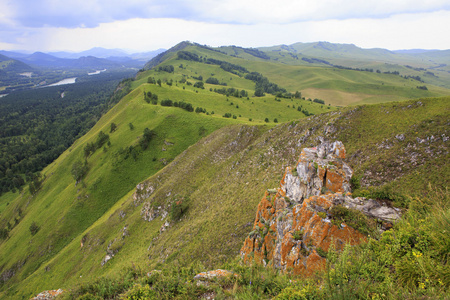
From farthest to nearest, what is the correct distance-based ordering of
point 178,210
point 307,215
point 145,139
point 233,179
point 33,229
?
point 145,139 → point 33,229 → point 233,179 → point 178,210 → point 307,215

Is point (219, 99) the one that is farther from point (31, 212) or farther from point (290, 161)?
point (31, 212)

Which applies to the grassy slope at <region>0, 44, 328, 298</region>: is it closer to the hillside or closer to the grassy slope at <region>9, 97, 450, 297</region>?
the hillside

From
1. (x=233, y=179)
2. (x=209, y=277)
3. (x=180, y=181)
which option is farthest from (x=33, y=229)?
(x=209, y=277)

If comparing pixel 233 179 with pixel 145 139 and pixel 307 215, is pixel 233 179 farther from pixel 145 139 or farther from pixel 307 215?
pixel 145 139

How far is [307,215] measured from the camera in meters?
11.3

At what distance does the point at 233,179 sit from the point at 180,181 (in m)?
13.7

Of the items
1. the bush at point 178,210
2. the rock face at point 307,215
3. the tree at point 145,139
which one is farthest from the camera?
the tree at point 145,139

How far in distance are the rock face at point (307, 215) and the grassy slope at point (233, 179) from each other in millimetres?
6062

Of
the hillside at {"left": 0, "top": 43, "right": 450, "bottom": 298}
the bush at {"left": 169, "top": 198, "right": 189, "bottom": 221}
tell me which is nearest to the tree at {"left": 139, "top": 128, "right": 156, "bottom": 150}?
the hillside at {"left": 0, "top": 43, "right": 450, "bottom": 298}

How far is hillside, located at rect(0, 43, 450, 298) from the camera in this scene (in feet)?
64.6

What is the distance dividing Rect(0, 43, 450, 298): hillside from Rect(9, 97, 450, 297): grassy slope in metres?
0.16

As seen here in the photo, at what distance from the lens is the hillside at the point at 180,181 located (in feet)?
64.6

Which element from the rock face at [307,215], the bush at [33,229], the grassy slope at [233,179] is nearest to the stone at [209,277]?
the rock face at [307,215]

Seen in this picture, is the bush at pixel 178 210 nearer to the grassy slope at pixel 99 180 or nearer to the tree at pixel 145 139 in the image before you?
the grassy slope at pixel 99 180
